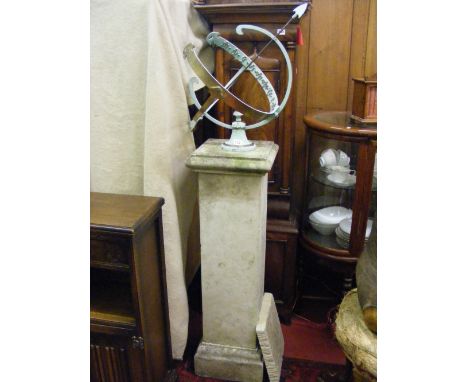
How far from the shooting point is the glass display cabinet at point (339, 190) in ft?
5.64

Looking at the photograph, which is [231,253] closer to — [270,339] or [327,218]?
[270,339]

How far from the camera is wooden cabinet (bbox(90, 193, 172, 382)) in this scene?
126 cm

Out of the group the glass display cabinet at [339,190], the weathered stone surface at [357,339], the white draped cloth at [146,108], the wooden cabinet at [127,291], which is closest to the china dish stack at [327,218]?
the glass display cabinet at [339,190]

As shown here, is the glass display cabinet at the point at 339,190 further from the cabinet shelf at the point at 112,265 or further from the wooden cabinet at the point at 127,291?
the cabinet shelf at the point at 112,265

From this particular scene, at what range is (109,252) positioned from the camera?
1274mm

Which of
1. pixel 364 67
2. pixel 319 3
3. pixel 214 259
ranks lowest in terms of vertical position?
pixel 214 259

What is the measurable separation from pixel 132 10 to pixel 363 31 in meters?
1.10

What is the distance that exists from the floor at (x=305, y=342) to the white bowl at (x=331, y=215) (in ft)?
1.57

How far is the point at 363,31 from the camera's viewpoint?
1.96 metres

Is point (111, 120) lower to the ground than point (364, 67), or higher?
lower

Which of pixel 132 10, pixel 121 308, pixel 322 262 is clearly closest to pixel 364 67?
pixel 322 262

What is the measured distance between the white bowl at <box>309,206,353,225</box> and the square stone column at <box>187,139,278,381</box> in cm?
49

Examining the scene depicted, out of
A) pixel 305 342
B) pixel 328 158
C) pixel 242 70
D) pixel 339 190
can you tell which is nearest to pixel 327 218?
pixel 339 190

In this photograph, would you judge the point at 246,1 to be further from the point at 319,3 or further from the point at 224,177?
the point at 224,177
